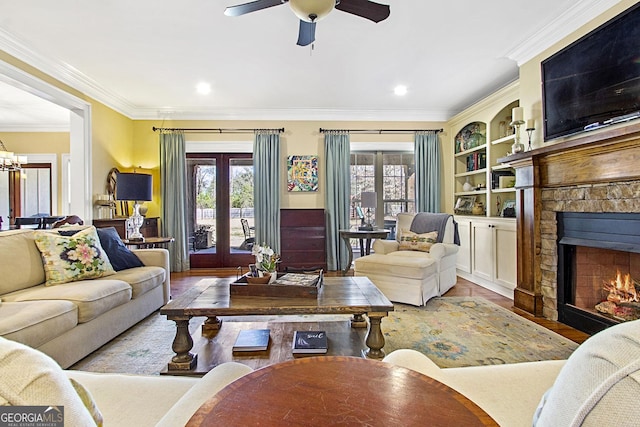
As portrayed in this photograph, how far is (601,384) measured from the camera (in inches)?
18.4

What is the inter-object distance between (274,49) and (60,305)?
277cm

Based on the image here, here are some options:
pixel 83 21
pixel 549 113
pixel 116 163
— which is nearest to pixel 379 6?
pixel 549 113

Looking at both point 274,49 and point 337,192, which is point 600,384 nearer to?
point 274,49

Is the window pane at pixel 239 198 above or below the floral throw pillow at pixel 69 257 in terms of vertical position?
above

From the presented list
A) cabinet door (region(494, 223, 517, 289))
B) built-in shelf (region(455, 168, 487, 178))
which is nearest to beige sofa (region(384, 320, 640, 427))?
cabinet door (region(494, 223, 517, 289))

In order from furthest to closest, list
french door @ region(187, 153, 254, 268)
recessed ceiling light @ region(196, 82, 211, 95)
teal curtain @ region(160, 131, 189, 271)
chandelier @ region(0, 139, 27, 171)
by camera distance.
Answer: french door @ region(187, 153, 254, 268) → teal curtain @ region(160, 131, 189, 271) → chandelier @ region(0, 139, 27, 171) → recessed ceiling light @ region(196, 82, 211, 95)

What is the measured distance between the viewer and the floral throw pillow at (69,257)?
2.37 m

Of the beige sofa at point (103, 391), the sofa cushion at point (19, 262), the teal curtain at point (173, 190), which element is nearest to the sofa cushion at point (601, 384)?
the beige sofa at point (103, 391)

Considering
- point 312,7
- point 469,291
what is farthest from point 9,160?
point 469,291

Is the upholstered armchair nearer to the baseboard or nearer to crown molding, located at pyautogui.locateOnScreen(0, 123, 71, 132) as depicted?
the baseboard

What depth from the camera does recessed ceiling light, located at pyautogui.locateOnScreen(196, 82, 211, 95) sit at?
404cm

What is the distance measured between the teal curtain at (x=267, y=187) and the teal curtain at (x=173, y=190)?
1164mm

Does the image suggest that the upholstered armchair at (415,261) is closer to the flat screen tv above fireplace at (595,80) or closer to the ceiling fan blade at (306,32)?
the flat screen tv above fireplace at (595,80)

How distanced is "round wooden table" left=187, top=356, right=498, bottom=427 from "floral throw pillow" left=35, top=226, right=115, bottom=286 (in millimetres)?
2319
